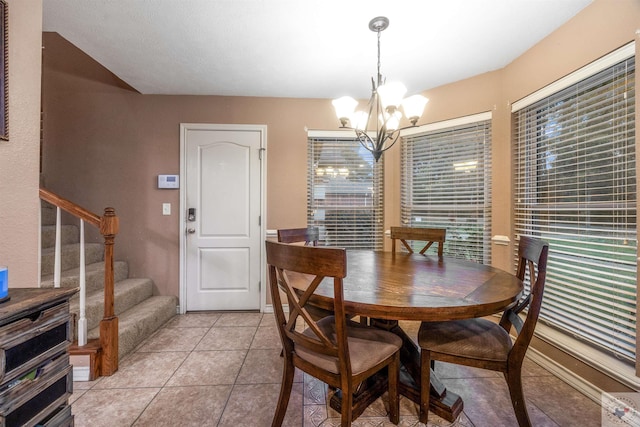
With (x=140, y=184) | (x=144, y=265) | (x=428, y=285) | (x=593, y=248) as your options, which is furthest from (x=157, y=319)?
(x=593, y=248)

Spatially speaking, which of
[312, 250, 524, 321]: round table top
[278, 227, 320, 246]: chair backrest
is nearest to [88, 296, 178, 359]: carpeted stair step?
[278, 227, 320, 246]: chair backrest

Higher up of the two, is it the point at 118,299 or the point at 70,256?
the point at 70,256

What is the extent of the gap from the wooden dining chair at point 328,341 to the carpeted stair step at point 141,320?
57.9 inches

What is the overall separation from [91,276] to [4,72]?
1697mm

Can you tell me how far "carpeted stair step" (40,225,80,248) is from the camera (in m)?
2.29

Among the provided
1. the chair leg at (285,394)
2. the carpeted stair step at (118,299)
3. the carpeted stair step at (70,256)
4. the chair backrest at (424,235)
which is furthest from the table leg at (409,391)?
the carpeted stair step at (70,256)

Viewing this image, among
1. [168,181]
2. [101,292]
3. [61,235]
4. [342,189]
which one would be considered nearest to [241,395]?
[101,292]

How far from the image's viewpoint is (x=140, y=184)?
2814mm

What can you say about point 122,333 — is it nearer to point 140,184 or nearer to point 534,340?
point 140,184

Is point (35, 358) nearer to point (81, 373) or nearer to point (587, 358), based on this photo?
point (81, 373)

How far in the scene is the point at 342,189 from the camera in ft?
9.80

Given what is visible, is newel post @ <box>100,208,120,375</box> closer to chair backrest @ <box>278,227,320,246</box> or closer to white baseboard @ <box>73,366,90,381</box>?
white baseboard @ <box>73,366,90,381</box>

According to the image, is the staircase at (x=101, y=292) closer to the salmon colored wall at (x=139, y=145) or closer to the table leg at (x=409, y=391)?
the salmon colored wall at (x=139, y=145)

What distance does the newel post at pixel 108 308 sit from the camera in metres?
1.78
